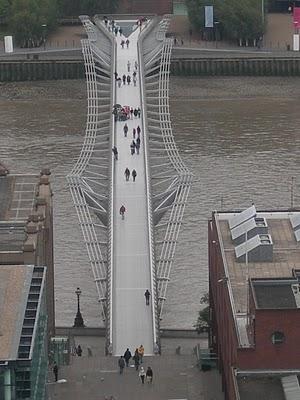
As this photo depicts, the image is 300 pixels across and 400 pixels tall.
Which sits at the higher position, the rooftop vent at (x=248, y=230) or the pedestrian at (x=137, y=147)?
the pedestrian at (x=137, y=147)

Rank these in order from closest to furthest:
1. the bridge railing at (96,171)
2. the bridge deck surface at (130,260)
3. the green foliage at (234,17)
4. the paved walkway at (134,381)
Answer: the paved walkway at (134,381) → the bridge deck surface at (130,260) → the bridge railing at (96,171) → the green foliage at (234,17)

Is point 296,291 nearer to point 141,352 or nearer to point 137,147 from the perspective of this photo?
point 141,352

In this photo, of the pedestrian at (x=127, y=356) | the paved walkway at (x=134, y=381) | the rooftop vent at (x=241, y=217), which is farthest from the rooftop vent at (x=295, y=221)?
the pedestrian at (x=127, y=356)

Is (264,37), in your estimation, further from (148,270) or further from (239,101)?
(148,270)

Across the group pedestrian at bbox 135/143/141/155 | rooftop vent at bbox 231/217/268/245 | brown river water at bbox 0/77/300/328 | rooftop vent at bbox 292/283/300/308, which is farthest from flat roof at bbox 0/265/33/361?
pedestrian at bbox 135/143/141/155

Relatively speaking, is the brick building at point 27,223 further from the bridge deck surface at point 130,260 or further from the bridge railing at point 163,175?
the bridge railing at point 163,175

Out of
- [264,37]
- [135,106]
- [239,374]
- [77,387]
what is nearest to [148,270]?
[77,387]

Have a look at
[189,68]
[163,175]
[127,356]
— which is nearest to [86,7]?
[189,68]
